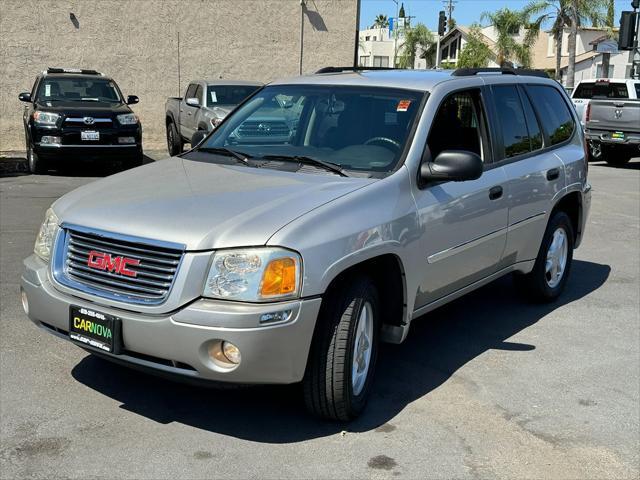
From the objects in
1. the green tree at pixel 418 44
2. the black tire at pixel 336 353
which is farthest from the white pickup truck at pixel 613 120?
the green tree at pixel 418 44

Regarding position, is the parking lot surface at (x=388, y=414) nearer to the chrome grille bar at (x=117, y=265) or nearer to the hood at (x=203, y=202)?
the chrome grille bar at (x=117, y=265)

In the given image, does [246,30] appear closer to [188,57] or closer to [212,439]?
[188,57]

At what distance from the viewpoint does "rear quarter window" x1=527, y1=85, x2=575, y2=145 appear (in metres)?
6.41

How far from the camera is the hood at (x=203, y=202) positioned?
12.4 feet

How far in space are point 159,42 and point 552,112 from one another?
589 inches

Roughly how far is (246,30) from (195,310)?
59.5ft

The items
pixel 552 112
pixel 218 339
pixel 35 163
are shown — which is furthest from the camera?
pixel 35 163

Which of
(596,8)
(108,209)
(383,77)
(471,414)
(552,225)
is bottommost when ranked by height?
(471,414)

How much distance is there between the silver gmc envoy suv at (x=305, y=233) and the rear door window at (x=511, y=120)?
0.02m

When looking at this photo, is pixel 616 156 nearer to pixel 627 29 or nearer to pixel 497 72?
pixel 627 29

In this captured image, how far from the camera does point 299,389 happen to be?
4598 millimetres

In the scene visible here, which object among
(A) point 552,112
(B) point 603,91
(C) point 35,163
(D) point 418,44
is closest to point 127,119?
(C) point 35,163

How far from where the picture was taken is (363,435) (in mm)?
4156

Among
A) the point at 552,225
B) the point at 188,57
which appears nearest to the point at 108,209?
the point at 552,225
